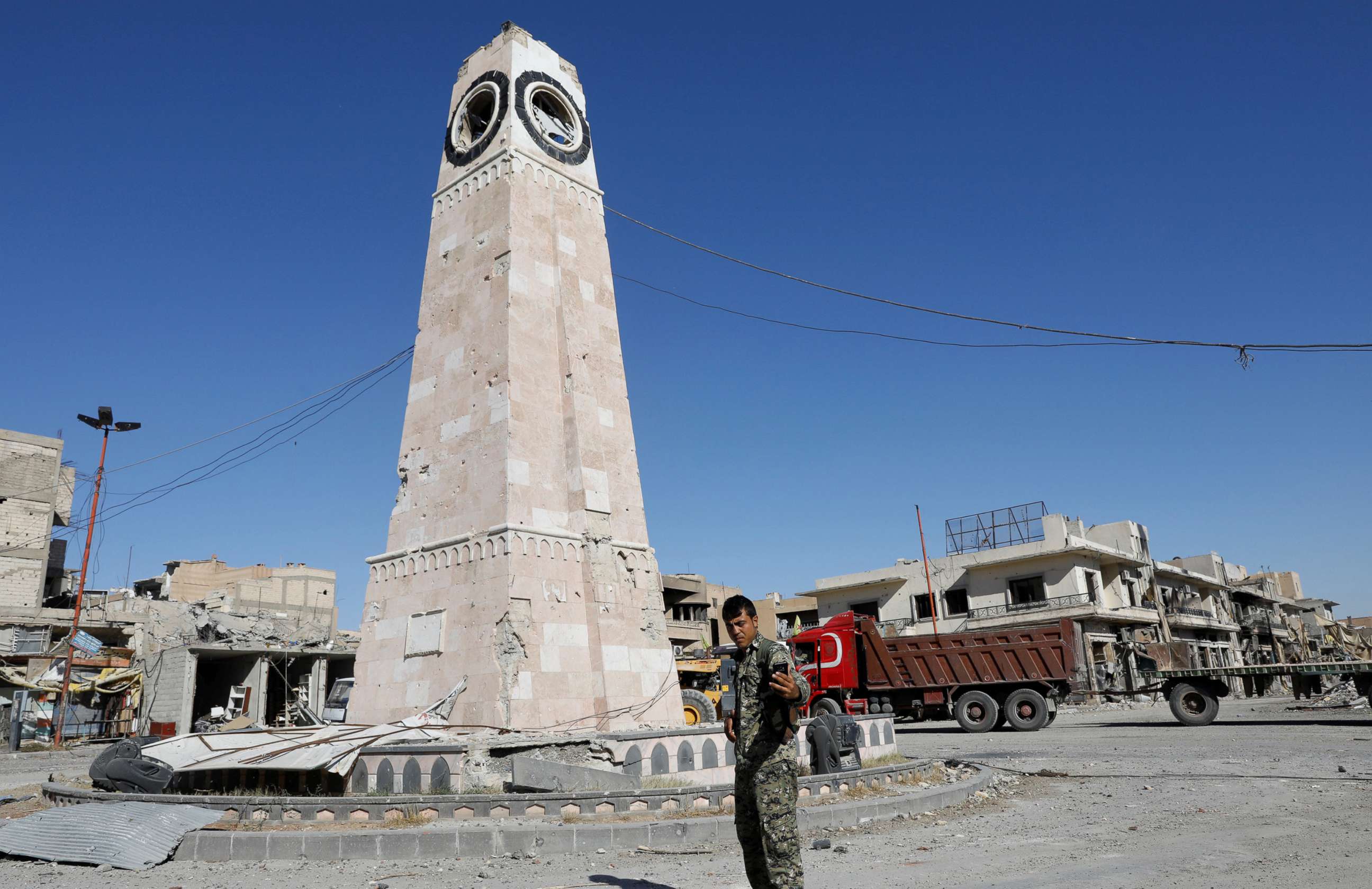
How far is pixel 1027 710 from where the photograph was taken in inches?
845

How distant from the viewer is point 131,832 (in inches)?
298

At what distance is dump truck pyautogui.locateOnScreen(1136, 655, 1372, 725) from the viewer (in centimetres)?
1902

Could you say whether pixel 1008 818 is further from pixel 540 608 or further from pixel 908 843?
pixel 540 608

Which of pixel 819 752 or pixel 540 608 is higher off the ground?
pixel 540 608

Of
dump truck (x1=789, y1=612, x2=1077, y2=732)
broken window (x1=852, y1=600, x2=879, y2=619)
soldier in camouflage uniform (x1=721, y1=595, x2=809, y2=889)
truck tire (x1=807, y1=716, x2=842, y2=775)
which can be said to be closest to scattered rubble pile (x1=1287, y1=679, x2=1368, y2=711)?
dump truck (x1=789, y1=612, x2=1077, y2=732)

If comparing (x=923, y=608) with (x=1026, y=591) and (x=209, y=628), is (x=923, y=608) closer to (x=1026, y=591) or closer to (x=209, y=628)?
(x=1026, y=591)

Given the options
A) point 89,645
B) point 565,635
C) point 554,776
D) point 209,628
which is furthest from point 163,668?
point 554,776

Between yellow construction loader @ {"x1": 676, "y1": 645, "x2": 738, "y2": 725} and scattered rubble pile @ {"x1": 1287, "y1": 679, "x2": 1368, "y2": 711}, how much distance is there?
17.7 m

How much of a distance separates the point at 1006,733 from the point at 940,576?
22.3m

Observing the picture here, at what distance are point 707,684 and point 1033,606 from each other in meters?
18.0

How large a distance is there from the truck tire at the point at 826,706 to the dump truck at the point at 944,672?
0.04m

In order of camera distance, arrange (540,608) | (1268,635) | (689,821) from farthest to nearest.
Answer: (1268,635) → (540,608) → (689,821)

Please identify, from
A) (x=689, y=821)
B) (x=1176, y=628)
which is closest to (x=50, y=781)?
(x=689, y=821)

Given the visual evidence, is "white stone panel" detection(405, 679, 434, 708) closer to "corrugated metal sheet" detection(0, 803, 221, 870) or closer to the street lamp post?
"corrugated metal sheet" detection(0, 803, 221, 870)
